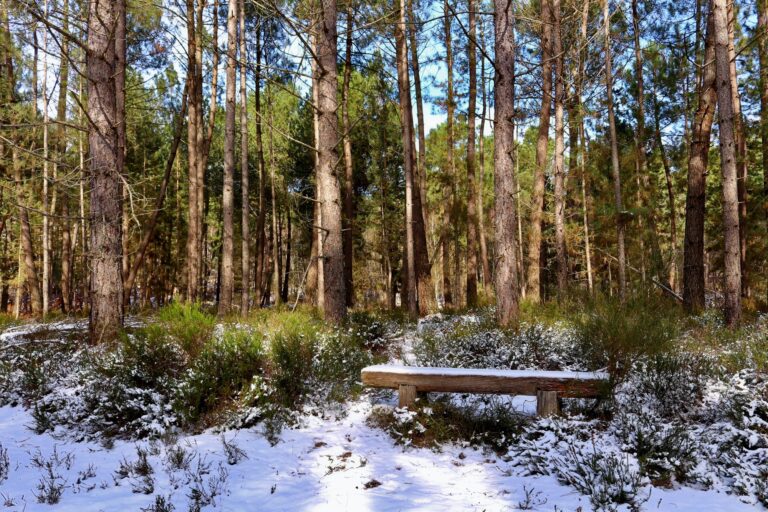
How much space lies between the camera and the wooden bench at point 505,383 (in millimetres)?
4598

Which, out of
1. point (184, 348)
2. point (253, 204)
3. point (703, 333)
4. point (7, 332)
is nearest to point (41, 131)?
point (7, 332)

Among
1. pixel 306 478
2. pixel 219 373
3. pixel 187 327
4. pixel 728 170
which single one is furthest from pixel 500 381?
pixel 728 170

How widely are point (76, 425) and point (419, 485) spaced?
12.7ft

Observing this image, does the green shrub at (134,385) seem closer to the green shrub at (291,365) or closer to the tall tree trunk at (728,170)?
the green shrub at (291,365)

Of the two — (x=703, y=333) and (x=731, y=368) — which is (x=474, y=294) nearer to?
(x=703, y=333)

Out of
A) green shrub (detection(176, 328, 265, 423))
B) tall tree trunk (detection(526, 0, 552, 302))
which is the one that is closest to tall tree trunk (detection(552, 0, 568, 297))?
tall tree trunk (detection(526, 0, 552, 302))

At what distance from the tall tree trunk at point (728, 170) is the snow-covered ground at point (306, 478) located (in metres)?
5.32

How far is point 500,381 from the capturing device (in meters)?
4.71

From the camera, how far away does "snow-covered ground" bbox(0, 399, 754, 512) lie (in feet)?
11.5

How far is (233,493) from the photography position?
3727 millimetres

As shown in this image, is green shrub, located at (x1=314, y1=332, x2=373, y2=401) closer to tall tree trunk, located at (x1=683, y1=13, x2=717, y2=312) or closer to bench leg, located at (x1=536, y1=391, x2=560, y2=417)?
bench leg, located at (x1=536, y1=391, x2=560, y2=417)

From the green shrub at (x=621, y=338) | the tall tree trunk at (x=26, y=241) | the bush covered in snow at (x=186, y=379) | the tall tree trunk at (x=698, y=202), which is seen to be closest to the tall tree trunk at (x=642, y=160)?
the tall tree trunk at (x=698, y=202)

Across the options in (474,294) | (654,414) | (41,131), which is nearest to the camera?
(654,414)

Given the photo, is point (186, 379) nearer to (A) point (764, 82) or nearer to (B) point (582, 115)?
(B) point (582, 115)
